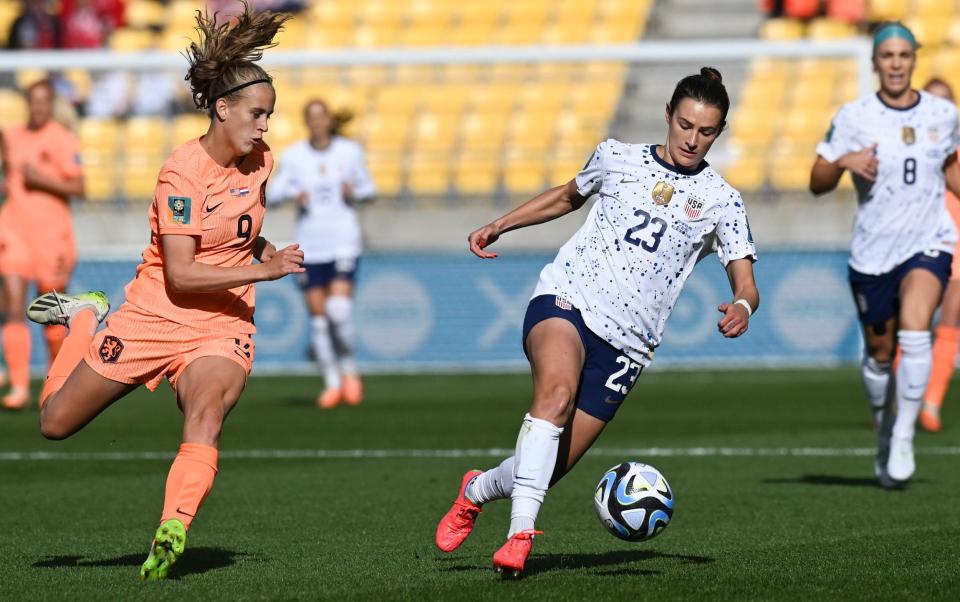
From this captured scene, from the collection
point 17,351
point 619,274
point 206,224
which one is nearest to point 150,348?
point 206,224

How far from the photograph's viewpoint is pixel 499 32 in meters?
21.9

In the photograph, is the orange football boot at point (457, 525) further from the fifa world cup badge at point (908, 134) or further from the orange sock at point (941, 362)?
the orange sock at point (941, 362)

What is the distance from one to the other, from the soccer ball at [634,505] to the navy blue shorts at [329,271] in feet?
26.7

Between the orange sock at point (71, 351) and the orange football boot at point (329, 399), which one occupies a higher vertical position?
the orange sock at point (71, 351)

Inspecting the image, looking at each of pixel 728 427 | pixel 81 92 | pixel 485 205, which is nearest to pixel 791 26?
pixel 485 205

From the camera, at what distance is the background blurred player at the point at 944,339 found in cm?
1149

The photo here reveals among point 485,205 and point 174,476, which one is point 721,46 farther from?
point 174,476

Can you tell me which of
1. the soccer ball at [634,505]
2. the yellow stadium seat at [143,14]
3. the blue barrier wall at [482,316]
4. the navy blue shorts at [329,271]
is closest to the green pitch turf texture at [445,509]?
the soccer ball at [634,505]

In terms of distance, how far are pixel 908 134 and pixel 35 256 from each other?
7.38m

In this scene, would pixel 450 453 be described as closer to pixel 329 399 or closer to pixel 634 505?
pixel 329 399

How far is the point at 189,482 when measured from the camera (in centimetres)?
575

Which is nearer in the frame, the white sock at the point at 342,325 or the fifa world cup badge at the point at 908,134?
the fifa world cup badge at the point at 908,134

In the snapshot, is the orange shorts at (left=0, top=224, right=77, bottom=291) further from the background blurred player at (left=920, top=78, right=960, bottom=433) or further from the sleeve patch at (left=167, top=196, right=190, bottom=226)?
the sleeve patch at (left=167, top=196, right=190, bottom=226)

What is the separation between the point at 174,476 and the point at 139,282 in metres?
0.86
